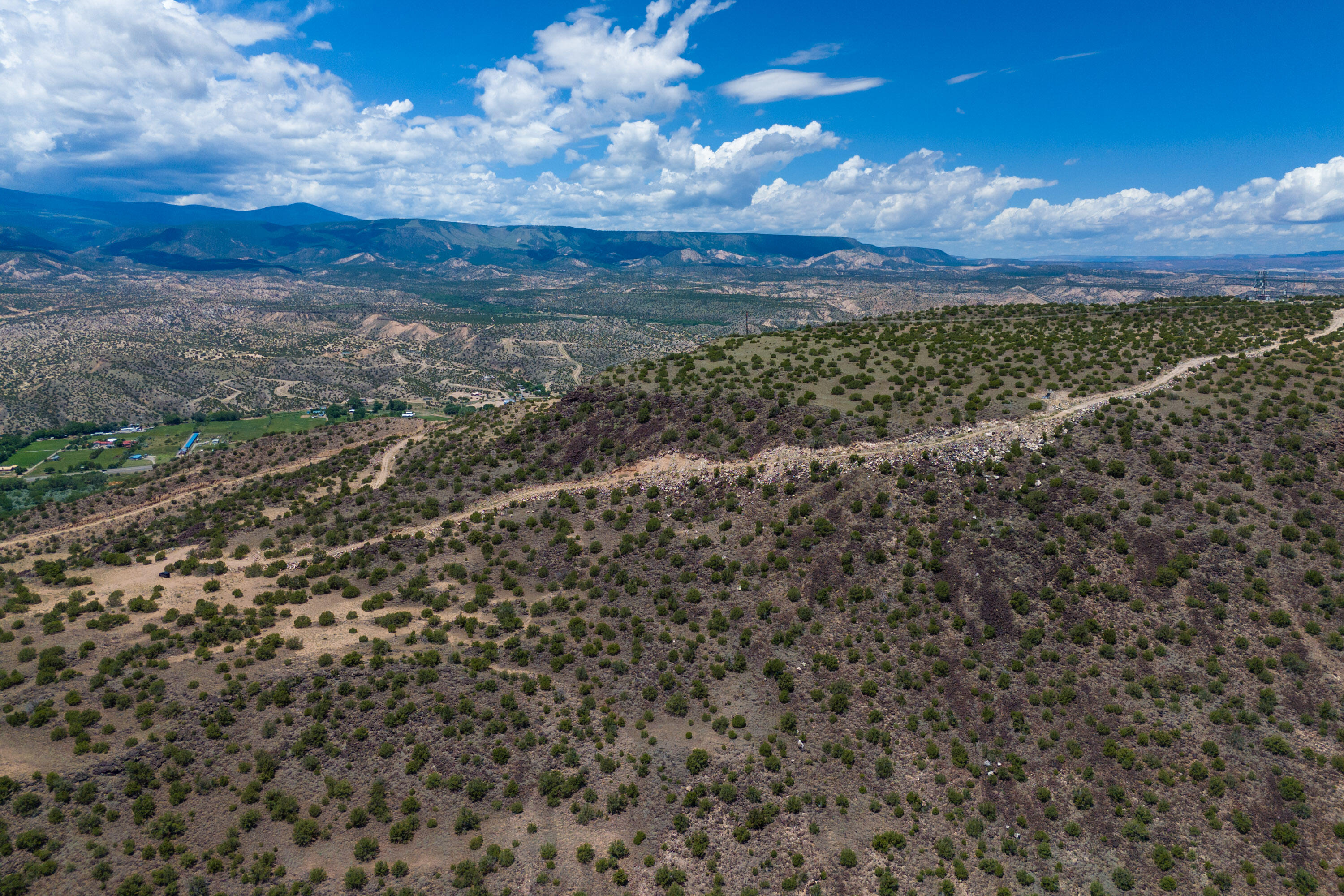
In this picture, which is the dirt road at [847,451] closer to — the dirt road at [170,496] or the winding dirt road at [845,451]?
the winding dirt road at [845,451]

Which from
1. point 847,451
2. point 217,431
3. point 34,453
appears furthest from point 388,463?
point 34,453

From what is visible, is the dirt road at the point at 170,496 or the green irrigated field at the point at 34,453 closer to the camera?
the dirt road at the point at 170,496

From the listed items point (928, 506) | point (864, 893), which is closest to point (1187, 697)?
point (928, 506)

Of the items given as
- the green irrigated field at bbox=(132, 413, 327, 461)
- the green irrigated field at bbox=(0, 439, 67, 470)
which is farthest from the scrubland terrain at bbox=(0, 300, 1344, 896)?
the green irrigated field at bbox=(0, 439, 67, 470)

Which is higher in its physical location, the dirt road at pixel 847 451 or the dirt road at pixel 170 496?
the dirt road at pixel 847 451

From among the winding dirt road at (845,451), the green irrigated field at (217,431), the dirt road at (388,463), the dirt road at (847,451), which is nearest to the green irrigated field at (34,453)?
the green irrigated field at (217,431)

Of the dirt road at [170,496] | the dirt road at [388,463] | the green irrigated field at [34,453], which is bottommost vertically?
the green irrigated field at [34,453]

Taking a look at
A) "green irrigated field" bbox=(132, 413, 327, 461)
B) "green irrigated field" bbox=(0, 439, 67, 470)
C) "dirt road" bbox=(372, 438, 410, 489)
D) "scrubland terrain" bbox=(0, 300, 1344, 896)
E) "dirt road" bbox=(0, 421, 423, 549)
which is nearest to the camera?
"scrubland terrain" bbox=(0, 300, 1344, 896)

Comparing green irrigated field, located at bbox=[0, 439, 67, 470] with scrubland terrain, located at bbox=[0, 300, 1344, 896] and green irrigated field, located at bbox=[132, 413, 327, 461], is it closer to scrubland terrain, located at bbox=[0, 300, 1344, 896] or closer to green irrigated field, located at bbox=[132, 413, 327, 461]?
green irrigated field, located at bbox=[132, 413, 327, 461]

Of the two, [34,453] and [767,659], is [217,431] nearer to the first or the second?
[34,453]

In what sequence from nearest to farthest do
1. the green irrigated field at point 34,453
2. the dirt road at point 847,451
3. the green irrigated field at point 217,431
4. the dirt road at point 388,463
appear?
the dirt road at point 847,451
the dirt road at point 388,463
the green irrigated field at point 34,453
the green irrigated field at point 217,431
